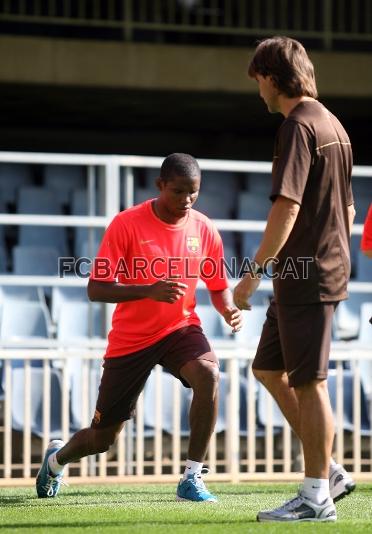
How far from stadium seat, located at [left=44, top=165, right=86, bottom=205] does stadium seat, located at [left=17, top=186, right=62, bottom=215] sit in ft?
1.16

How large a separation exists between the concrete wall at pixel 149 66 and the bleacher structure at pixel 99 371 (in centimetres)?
121

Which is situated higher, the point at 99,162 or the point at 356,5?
the point at 356,5

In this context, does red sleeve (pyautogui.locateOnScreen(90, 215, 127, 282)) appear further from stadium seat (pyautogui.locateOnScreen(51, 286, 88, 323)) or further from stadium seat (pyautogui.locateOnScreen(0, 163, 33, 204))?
stadium seat (pyautogui.locateOnScreen(0, 163, 33, 204))

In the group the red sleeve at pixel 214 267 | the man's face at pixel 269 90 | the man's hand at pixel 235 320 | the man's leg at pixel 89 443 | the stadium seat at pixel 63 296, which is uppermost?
the man's face at pixel 269 90

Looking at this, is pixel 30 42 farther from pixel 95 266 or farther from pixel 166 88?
pixel 95 266

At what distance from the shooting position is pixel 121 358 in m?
5.98

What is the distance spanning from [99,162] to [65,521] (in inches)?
143

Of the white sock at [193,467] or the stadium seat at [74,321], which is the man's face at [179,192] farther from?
the stadium seat at [74,321]

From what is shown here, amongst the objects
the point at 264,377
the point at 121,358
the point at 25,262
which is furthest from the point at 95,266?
the point at 25,262

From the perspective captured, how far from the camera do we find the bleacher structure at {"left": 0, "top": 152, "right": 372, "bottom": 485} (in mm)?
7770

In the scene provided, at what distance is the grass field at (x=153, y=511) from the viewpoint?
15.9 feet

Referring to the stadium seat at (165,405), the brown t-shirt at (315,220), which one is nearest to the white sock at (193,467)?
the brown t-shirt at (315,220)

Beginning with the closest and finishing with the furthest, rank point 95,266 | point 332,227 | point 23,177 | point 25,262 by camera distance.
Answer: point 332,227
point 95,266
point 25,262
point 23,177

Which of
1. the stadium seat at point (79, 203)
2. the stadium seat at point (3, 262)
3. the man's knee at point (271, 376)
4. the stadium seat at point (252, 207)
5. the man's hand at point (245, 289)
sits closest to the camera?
the man's hand at point (245, 289)
